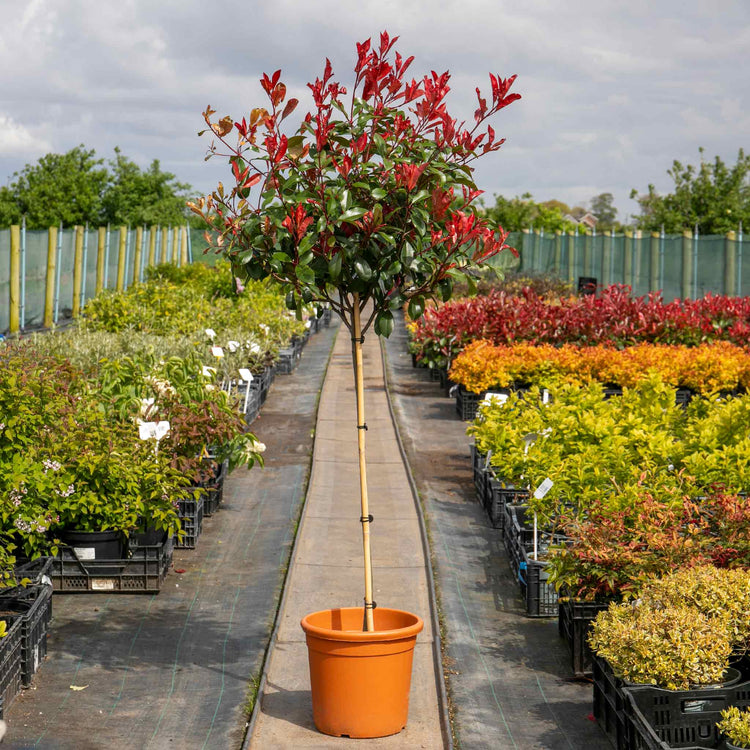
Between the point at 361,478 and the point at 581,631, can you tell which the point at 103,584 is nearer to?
the point at 361,478

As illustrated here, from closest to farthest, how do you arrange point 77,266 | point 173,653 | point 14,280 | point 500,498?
point 173,653
point 500,498
point 14,280
point 77,266

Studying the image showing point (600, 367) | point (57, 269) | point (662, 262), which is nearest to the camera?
point (600, 367)

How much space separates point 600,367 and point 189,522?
678 cm

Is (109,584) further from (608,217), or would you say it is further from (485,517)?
(608,217)

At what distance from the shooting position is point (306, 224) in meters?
4.19

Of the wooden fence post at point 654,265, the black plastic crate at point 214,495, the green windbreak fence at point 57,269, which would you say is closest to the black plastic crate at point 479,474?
the black plastic crate at point 214,495

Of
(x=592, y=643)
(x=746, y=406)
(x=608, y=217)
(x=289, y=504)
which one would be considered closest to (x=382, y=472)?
(x=289, y=504)

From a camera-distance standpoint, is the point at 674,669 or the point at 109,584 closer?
the point at 674,669

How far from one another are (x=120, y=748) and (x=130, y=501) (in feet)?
6.93

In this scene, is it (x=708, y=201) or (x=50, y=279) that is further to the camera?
(x=708, y=201)

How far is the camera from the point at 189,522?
753cm

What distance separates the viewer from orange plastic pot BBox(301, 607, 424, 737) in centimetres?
428

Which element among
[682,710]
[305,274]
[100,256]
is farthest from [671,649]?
[100,256]

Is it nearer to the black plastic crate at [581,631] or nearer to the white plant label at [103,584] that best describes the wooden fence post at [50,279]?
the white plant label at [103,584]
